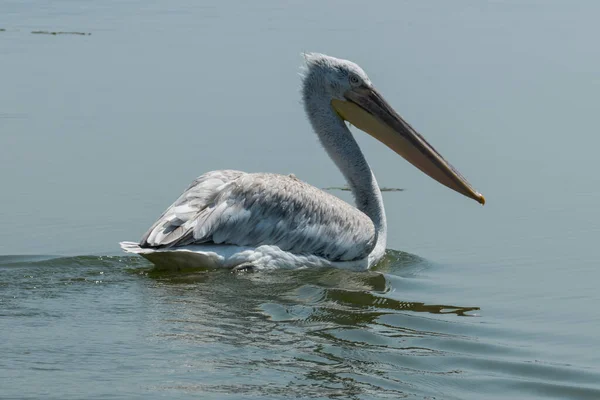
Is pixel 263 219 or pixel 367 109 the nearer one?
pixel 263 219

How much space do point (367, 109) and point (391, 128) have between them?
22 centimetres

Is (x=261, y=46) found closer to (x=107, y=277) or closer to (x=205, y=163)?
(x=205, y=163)

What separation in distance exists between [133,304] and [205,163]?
9.20 ft

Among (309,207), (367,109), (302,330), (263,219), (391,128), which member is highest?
(367,109)

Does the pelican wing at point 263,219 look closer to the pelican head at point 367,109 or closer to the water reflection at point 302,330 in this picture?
the water reflection at point 302,330

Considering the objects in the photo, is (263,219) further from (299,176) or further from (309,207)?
(299,176)

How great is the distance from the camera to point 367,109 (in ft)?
25.9

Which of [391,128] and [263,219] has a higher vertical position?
[391,128]

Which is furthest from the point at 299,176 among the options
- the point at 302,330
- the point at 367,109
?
the point at 302,330

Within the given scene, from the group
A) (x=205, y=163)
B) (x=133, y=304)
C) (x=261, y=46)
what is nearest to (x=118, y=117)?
(x=205, y=163)

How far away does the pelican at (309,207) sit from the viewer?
22.2ft

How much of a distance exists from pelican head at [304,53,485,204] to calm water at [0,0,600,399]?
0.45m

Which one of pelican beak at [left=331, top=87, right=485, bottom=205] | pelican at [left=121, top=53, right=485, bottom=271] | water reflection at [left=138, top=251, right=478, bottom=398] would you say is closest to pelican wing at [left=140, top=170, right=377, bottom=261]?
pelican at [left=121, top=53, right=485, bottom=271]

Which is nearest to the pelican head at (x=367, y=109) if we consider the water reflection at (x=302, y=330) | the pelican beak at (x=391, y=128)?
the pelican beak at (x=391, y=128)
